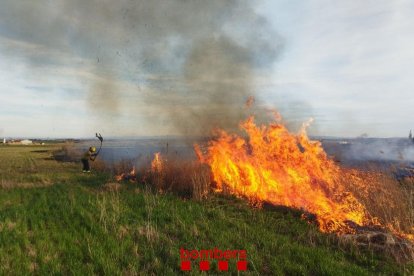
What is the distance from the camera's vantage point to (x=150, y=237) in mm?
7508

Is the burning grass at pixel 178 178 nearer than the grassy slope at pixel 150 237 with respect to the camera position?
No

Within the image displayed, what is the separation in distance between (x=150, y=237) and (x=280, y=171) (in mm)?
6606

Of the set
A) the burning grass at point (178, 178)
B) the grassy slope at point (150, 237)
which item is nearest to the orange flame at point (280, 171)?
the burning grass at point (178, 178)

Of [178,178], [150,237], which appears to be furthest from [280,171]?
[150,237]

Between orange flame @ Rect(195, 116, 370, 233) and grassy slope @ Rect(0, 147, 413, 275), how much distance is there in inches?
53.5

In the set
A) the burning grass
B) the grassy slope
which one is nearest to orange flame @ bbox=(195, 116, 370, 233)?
the burning grass

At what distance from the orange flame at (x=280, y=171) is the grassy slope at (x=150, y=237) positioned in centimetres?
136

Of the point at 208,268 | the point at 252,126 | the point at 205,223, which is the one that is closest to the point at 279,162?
the point at 252,126

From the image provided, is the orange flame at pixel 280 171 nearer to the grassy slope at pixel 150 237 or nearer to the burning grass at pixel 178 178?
the burning grass at pixel 178 178

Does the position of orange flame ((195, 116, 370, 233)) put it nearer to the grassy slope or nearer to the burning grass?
the burning grass

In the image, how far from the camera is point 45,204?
399 inches

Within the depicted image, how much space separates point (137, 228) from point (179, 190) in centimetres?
485

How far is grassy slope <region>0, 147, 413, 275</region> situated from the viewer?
20.4 ft

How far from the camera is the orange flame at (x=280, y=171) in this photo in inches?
447
